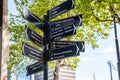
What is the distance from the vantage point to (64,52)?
591cm

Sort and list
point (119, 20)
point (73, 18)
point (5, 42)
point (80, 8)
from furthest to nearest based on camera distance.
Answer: point (119, 20), point (80, 8), point (5, 42), point (73, 18)

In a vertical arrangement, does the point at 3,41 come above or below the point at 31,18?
below

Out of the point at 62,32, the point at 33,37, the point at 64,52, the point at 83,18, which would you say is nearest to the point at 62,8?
the point at 62,32

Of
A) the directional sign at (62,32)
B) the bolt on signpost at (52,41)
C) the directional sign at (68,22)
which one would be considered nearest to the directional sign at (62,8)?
the bolt on signpost at (52,41)

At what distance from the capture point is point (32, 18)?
20.7 feet

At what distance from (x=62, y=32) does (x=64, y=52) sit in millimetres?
396

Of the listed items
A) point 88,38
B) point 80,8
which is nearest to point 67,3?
point 80,8

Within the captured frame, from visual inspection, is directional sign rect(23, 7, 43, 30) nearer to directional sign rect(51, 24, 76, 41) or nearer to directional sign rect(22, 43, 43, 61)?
directional sign rect(51, 24, 76, 41)

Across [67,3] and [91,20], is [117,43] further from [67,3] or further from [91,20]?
[67,3]

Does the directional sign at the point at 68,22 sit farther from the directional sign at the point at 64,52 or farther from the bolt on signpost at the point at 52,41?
the directional sign at the point at 64,52

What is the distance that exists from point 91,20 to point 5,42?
8.87 metres

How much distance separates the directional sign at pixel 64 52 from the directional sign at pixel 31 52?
21cm

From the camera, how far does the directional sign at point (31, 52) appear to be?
5.77m

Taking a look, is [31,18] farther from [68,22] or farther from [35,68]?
[35,68]
